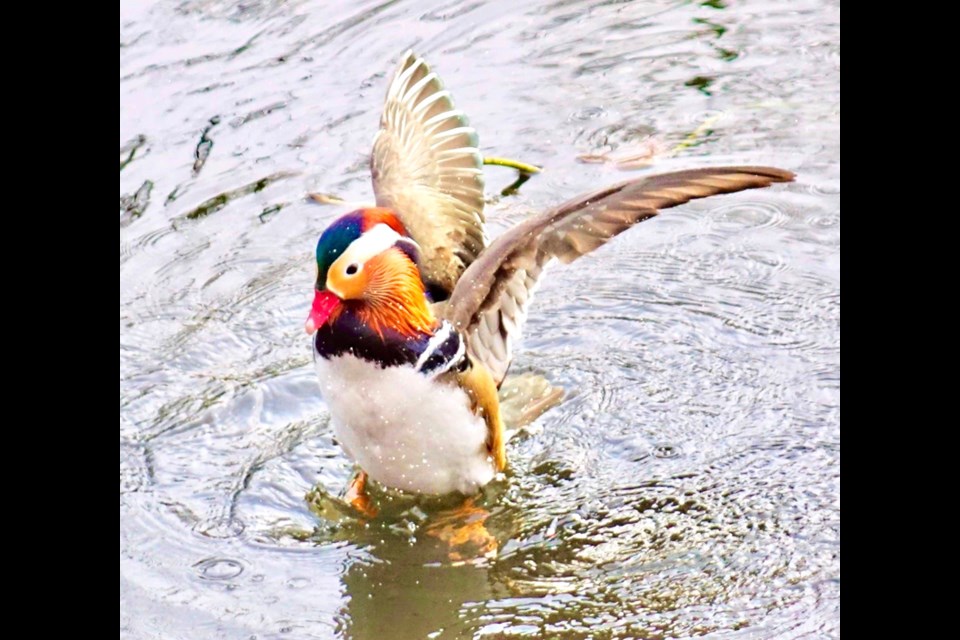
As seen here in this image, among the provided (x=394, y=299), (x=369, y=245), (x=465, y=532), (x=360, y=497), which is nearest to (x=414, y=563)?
(x=465, y=532)

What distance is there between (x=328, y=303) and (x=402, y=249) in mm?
309

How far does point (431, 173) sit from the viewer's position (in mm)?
4754

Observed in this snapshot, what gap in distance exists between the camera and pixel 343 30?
7125mm

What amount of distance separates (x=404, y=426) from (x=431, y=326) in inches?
12.7

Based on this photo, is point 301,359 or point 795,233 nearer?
point 301,359

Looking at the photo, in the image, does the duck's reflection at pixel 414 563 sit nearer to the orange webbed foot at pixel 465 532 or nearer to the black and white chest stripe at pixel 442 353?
the orange webbed foot at pixel 465 532

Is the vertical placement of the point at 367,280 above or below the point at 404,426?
above

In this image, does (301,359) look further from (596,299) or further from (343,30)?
(343,30)

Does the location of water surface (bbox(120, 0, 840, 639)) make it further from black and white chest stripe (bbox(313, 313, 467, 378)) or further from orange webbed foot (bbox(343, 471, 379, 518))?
black and white chest stripe (bbox(313, 313, 467, 378))

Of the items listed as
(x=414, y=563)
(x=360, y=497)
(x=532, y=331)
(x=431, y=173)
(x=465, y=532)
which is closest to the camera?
(x=414, y=563)

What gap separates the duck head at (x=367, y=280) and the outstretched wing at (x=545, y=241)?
0.17m

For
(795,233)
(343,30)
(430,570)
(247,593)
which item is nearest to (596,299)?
(795,233)

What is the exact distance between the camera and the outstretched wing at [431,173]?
4.59m

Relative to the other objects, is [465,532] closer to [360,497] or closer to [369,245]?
[360,497]
